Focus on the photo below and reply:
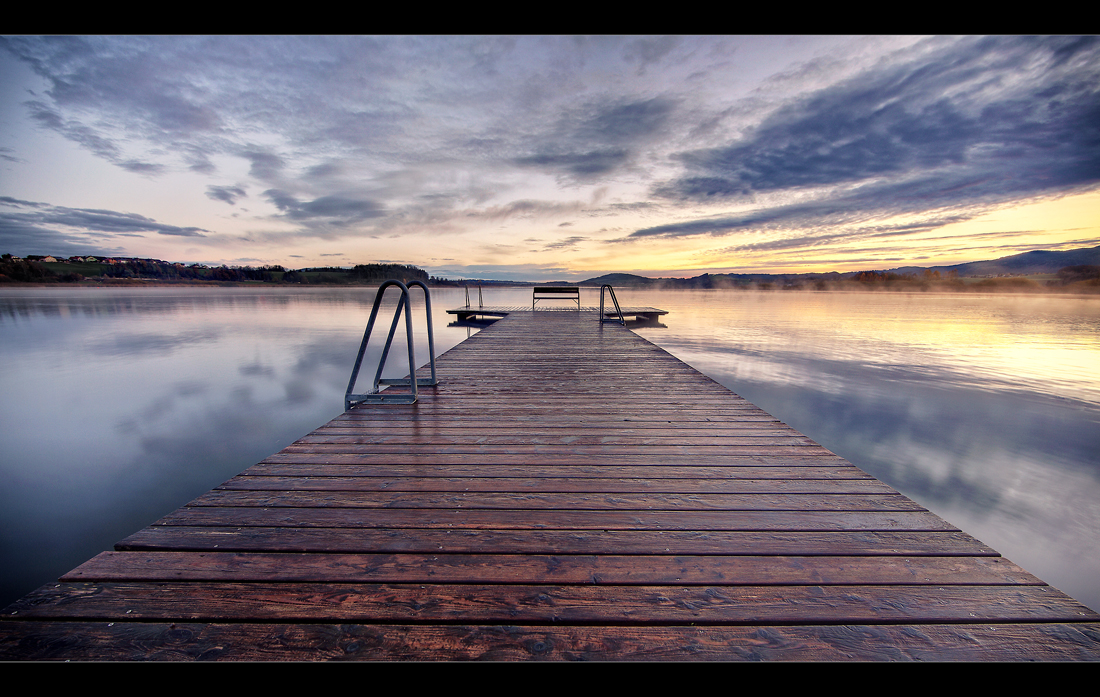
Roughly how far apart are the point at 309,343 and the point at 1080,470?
16870mm

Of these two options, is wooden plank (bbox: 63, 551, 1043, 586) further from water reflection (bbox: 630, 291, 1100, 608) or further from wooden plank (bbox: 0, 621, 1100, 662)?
water reflection (bbox: 630, 291, 1100, 608)

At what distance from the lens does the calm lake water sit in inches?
141

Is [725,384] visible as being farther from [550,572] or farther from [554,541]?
[550,572]

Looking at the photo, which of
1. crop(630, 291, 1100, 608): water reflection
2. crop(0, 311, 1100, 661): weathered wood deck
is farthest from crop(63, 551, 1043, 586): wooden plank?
crop(630, 291, 1100, 608): water reflection

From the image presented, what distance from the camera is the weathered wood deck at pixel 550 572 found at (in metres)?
1.08

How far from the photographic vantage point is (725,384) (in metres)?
8.43

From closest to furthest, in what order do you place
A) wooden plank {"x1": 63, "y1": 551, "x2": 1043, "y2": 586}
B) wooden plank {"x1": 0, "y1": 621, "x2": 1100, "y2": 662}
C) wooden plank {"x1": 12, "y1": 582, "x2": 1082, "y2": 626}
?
wooden plank {"x1": 0, "y1": 621, "x2": 1100, "y2": 662} < wooden plank {"x1": 12, "y1": 582, "x2": 1082, "y2": 626} < wooden plank {"x1": 63, "y1": 551, "x2": 1043, "y2": 586}

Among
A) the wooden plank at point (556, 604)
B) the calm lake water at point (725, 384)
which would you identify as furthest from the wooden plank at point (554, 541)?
the calm lake water at point (725, 384)

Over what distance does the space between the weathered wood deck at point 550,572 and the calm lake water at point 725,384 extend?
2.84 m

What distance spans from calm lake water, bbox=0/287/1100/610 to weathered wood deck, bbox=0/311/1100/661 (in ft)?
9.30

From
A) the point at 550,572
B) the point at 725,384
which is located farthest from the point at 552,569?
the point at 725,384
